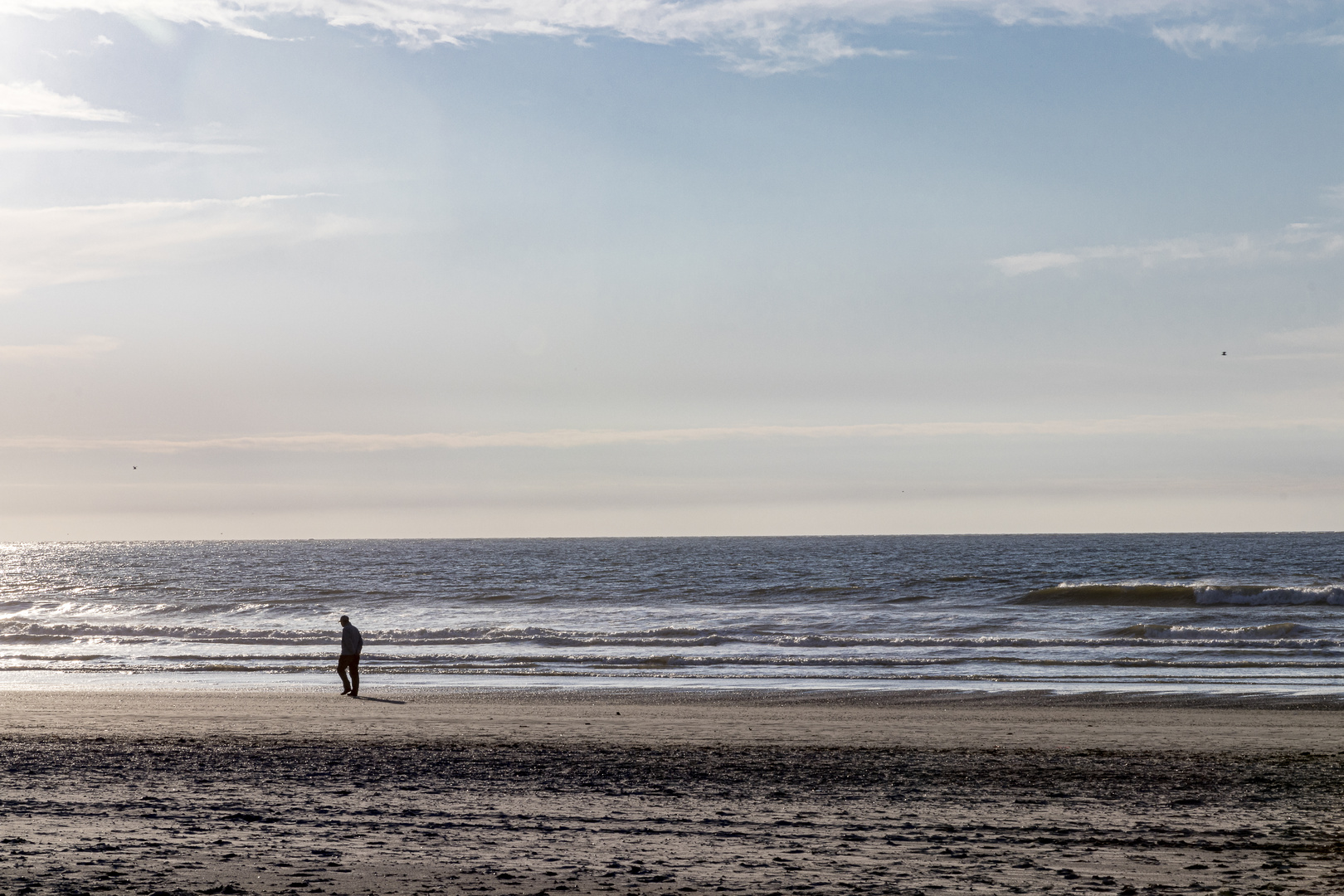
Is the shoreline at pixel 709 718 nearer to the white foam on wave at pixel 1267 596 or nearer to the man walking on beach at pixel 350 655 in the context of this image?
the man walking on beach at pixel 350 655

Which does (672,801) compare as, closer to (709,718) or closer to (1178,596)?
(709,718)

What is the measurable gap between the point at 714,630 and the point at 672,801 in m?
23.9

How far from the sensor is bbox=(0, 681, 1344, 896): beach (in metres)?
6.86

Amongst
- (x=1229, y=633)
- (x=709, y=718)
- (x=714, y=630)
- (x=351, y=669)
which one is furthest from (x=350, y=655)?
(x=1229, y=633)

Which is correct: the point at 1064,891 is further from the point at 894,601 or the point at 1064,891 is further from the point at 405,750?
the point at 894,601

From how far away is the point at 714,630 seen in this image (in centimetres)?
3306

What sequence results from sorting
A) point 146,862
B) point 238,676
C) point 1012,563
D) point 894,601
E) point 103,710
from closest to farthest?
point 146,862 → point 103,710 → point 238,676 → point 894,601 → point 1012,563

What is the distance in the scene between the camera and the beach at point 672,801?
6859mm

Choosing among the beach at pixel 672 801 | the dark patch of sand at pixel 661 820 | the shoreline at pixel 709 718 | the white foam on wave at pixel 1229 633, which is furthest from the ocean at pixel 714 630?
the dark patch of sand at pixel 661 820

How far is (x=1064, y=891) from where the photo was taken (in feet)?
21.2

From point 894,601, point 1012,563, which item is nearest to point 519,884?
point 894,601

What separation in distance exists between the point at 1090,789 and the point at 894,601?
3456 centimetres

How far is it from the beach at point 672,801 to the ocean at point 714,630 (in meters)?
6.06

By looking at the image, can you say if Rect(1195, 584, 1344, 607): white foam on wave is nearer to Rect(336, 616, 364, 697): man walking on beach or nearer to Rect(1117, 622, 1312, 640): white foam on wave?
Rect(1117, 622, 1312, 640): white foam on wave
